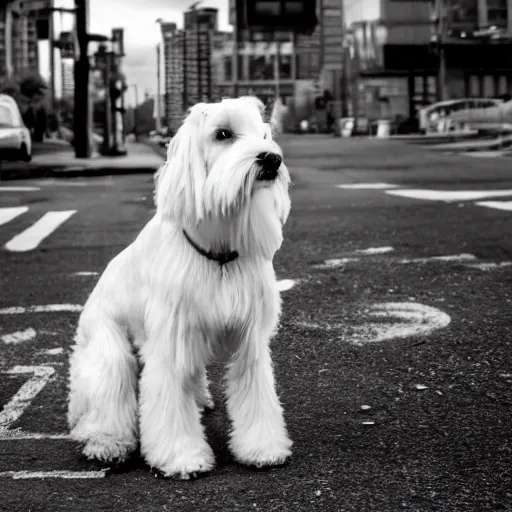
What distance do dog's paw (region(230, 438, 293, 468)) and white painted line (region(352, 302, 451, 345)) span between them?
2.11m

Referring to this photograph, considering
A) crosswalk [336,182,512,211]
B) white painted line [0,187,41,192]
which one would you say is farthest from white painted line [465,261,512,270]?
white painted line [0,187,41,192]

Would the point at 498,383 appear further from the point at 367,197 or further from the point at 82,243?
the point at 367,197

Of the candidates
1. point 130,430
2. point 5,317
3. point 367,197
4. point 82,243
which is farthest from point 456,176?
point 130,430

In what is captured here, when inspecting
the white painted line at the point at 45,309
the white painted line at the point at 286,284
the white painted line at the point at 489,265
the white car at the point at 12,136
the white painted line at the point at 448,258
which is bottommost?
the white painted line at the point at 45,309

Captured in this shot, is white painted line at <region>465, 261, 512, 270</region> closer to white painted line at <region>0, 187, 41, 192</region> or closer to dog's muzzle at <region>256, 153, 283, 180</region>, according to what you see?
dog's muzzle at <region>256, 153, 283, 180</region>

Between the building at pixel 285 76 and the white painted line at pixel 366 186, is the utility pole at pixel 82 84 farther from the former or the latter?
the building at pixel 285 76

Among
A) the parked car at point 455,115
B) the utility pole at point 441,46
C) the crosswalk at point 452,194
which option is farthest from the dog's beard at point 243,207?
the utility pole at point 441,46

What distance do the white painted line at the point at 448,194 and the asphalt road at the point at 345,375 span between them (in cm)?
285

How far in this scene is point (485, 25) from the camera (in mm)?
90812

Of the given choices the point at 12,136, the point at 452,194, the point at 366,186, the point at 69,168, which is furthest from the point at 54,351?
the point at 12,136

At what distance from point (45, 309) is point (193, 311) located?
3.67 metres

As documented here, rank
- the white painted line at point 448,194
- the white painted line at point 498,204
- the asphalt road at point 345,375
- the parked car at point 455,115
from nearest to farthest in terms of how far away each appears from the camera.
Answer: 1. the asphalt road at point 345,375
2. the white painted line at point 498,204
3. the white painted line at point 448,194
4. the parked car at point 455,115

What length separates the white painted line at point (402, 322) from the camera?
19.5 ft

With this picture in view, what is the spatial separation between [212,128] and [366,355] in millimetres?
2464
